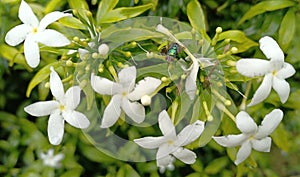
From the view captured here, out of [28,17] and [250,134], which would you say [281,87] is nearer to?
[250,134]

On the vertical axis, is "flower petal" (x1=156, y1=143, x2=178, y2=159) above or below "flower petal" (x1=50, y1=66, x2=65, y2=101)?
below

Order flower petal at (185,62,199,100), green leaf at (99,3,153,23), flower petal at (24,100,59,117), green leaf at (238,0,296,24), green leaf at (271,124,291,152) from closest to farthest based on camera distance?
flower petal at (185,62,199,100) → flower petal at (24,100,59,117) → green leaf at (99,3,153,23) → green leaf at (238,0,296,24) → green leaf at (271,124,291,152)

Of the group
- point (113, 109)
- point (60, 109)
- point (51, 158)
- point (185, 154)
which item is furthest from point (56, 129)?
point (51, 158)

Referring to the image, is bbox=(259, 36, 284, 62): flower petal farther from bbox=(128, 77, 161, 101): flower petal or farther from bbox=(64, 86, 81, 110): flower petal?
bbox=(64, 86, 81, 110): flower petal

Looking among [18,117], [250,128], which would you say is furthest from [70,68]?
[18,117]

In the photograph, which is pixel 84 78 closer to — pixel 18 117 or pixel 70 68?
pixel 70 68

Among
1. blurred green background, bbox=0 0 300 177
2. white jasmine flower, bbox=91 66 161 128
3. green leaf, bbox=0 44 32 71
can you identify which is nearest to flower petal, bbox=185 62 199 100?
white jasmine flower, bbox=91 66 161 128
